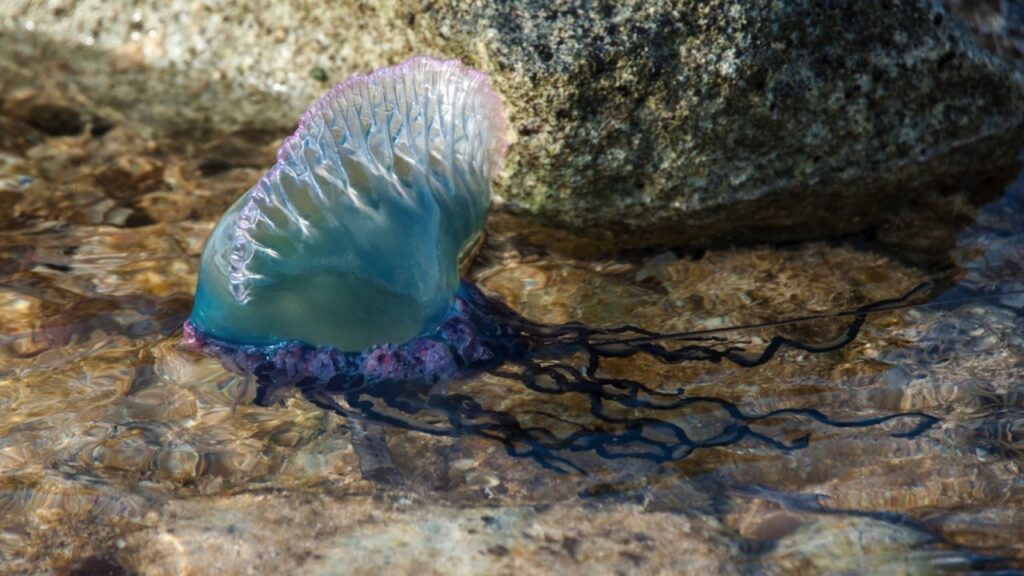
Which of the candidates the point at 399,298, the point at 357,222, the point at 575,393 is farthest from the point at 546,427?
the point at 357,222

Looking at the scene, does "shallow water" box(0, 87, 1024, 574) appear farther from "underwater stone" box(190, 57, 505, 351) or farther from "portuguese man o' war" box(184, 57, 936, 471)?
"underwater stone" box(190, 57, 505, 351)

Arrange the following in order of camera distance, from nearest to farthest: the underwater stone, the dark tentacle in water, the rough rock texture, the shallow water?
1. the shallow water
2. the underwater stone
3. the dark tentacle in water
4. the rough rock texture

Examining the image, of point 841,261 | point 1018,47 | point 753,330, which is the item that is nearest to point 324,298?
point 753,330

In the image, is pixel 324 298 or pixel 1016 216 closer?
pixel 324 298

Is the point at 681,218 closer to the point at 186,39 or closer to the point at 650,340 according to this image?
the point at 650,340

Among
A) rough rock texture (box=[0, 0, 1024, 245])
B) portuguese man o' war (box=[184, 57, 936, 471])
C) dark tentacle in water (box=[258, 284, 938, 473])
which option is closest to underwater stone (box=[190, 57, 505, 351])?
portuguese man o' war (box=[184, 57, 936, 471])

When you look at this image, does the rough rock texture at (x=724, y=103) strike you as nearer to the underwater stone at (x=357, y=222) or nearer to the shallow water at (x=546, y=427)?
the shallow water at (x=546, y=427)

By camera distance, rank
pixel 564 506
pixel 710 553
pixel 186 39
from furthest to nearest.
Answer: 1. pixel 186 39
2. pixel 564 506
3. pixel 710 553
